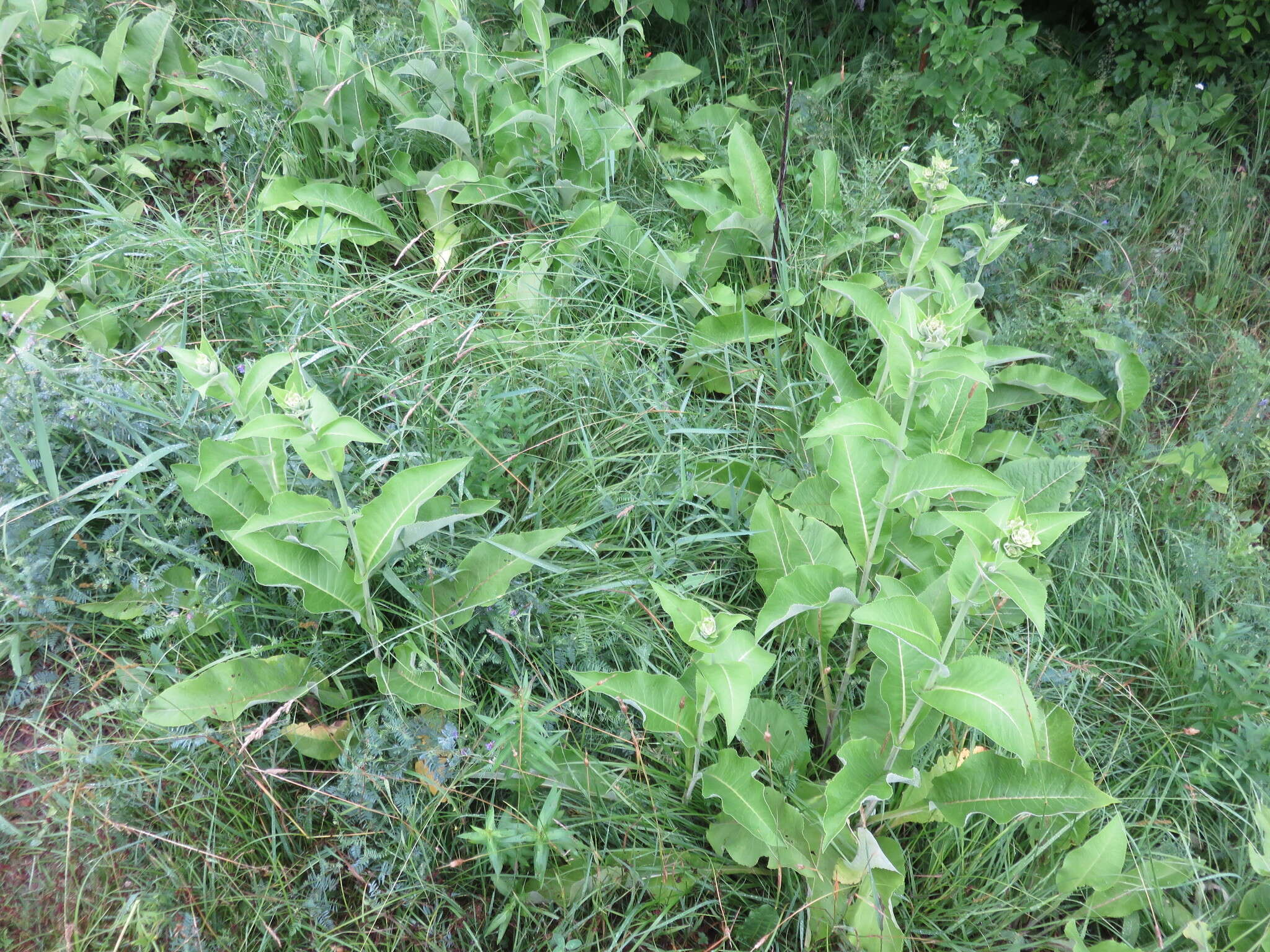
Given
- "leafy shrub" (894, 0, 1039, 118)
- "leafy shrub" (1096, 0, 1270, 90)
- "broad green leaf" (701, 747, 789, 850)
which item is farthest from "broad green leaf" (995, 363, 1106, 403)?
"leafy shrub" (1096, 0, 1270, 90)

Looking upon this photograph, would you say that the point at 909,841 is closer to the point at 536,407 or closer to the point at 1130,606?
the point at 1130,606

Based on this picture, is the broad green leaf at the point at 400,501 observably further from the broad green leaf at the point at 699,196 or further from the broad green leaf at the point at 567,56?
the broad green leaf at the point at 567,56

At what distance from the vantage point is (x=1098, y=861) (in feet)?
5.60

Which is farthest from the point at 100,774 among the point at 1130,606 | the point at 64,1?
the point at 64,1

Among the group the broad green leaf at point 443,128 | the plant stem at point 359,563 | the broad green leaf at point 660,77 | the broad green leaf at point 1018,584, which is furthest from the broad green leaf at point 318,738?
the broad green leaf at point 660,77

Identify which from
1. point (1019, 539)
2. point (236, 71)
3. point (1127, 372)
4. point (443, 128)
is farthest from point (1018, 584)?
point (236, 71)

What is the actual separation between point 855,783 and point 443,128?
232cm

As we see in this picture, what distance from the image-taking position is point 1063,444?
2.54 m

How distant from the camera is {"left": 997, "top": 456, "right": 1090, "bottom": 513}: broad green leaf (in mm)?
2189

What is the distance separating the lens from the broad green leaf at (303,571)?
1.78 metres

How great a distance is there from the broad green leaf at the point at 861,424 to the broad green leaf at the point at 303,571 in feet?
3.22

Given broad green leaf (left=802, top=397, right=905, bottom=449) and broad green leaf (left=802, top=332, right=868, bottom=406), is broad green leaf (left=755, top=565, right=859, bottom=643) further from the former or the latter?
broad green leaf (left=802, top=332, right=868, bottom=406)

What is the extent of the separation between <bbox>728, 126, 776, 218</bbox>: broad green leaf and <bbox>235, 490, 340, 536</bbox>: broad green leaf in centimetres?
170

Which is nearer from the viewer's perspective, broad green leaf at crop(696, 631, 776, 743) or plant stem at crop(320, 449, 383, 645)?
broad green leaf at crop(696, 631, 776, 743)
